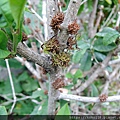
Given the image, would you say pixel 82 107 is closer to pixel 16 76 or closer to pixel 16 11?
pixel 16 76

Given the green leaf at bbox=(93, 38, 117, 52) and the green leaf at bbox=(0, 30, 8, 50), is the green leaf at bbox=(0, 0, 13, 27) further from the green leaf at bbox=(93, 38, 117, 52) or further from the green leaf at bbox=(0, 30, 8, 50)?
the green leaf at bbox=(93, 38, 117, 52)

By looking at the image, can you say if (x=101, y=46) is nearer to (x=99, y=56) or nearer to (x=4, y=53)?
(x=99, y=56)

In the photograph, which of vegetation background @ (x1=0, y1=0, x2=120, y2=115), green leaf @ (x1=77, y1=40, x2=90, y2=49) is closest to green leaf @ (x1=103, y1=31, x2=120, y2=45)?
vegetation background @ (x1=0, y1=0, x2=120, y2=115)

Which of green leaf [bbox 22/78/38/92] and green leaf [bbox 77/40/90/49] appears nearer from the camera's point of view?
green leaf [bbox 77/40/90/49]

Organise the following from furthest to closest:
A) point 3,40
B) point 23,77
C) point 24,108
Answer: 1. point 23,77
2. point 24,108
3. point 3,40

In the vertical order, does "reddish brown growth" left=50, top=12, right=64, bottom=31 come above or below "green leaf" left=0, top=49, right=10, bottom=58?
above

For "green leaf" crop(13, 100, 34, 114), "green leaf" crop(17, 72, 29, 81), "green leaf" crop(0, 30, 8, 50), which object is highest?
"green leaf" crop(17, 72, 29, 81)

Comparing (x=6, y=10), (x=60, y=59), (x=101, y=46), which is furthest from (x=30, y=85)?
(x=6, y=10)

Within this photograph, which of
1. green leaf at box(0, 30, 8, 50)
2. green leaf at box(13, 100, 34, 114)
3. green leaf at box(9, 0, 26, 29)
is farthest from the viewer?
→ green leaf at box(13, 100, 34, 114)

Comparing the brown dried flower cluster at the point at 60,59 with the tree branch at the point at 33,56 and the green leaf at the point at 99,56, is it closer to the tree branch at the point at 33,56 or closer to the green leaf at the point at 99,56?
the tree branch at the point at 33,56

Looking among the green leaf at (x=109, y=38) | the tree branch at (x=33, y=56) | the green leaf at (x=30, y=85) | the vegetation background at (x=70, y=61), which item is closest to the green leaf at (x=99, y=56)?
the vegetation background at (x=70, y=61)
